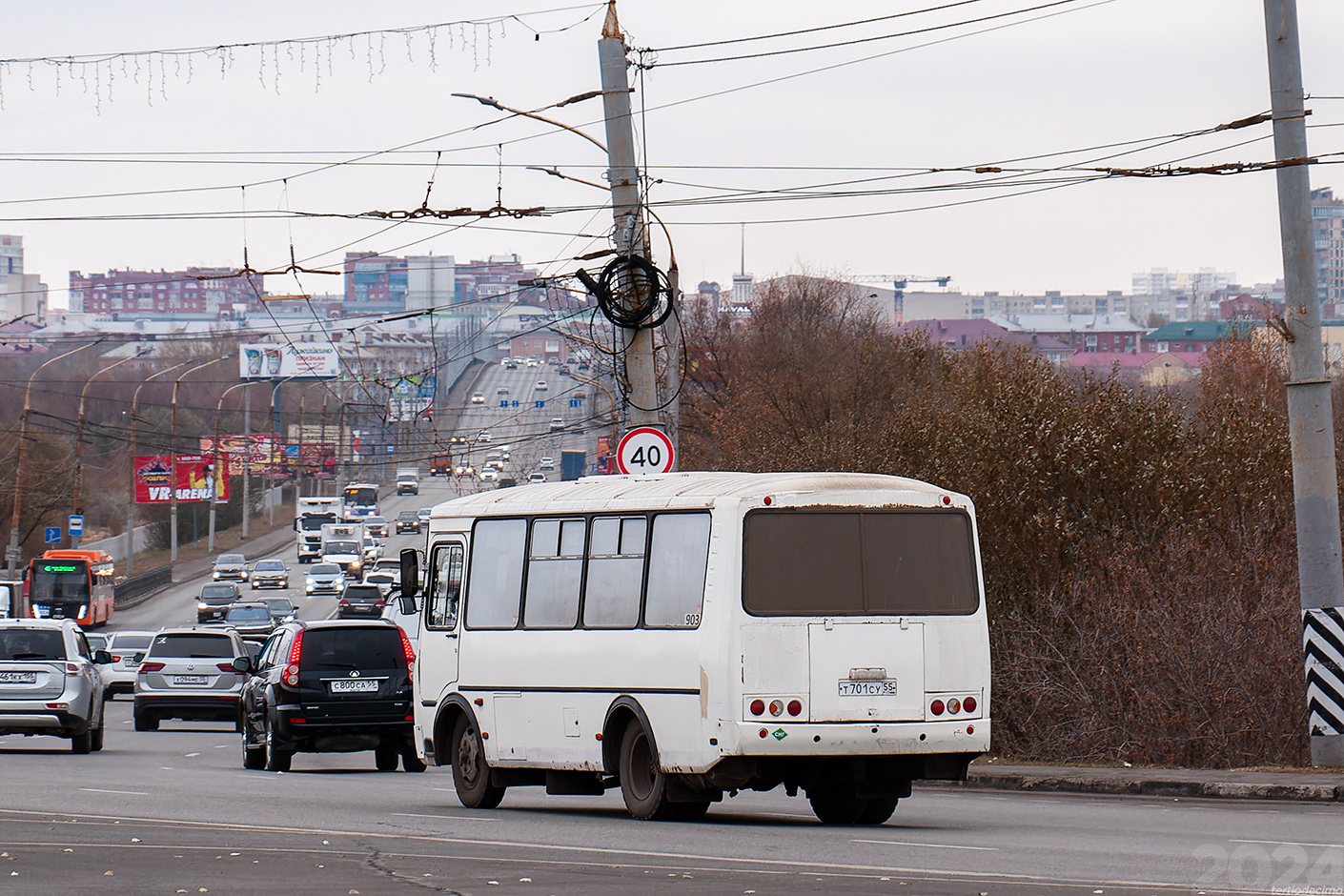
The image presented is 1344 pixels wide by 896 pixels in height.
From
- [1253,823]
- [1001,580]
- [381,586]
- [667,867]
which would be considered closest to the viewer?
[667,867]

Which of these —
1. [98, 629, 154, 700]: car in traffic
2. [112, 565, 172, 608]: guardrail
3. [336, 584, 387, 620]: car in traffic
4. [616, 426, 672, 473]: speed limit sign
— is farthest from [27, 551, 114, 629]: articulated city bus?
[616, 426, 672, 473]: speed limit sign

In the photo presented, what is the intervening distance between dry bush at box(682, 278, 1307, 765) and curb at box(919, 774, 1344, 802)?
2512mm

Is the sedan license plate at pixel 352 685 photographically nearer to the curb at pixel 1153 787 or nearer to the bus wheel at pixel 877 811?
the curb at pixel 1153 787

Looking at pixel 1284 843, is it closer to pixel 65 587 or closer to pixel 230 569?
pixel 65 587

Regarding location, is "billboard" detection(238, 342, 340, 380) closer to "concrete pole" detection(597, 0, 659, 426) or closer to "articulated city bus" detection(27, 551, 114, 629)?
"articulated city bus" detection(27, 551, 114, 629)

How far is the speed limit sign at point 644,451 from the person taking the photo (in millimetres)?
21359

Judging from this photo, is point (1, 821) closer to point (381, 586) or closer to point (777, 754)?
point (777, 754)

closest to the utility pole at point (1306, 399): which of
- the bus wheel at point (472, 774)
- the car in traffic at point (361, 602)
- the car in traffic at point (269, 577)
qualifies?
the bus wheel at point (472, 774)

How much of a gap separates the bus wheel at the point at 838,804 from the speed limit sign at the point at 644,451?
24.7ft

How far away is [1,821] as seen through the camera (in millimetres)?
13281

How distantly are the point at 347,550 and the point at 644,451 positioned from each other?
69142mm

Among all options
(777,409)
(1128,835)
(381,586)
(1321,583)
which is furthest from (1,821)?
(381,586)

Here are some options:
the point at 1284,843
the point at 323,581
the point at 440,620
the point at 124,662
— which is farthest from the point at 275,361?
the point at 1284,843

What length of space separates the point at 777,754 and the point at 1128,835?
245 centimetres
